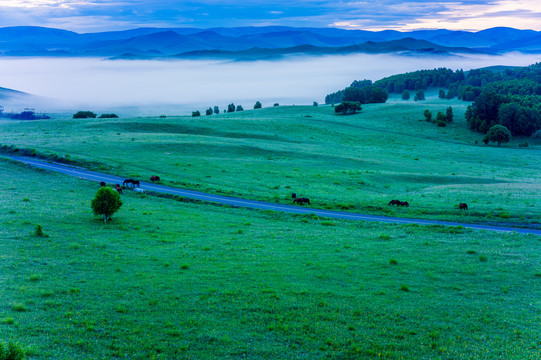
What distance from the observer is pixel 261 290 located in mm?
25062

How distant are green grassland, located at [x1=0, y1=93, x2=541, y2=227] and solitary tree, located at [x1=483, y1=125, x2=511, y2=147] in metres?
2.18

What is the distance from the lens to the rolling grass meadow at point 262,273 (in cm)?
2017

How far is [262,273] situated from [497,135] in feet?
372

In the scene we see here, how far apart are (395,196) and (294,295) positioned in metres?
34.8

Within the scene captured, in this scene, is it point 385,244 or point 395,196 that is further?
point 395,196

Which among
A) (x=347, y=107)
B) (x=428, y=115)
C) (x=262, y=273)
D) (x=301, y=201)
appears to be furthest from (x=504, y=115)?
(x=262, y=273)

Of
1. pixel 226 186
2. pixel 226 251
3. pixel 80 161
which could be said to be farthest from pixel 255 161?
pixel 226 251

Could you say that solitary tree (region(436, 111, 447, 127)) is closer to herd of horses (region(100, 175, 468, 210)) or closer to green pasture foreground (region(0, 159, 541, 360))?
herd of horses (region(100, 175, 468, 210))

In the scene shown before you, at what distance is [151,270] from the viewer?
27719 mm

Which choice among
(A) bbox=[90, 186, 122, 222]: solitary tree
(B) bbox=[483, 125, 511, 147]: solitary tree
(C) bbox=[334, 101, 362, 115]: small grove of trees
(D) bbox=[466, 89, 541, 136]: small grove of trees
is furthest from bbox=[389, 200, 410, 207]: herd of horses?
(C) bbox=[334, 101, 362, 115]: small grove of trees

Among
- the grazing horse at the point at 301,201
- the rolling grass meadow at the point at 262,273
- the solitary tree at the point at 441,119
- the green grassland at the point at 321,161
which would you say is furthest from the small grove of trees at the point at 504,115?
the grazing horse at the point at 301,201

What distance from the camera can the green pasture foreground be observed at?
1992cm

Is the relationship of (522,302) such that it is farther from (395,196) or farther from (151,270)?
(395,196)

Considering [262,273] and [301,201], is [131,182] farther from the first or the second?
[262,273]
